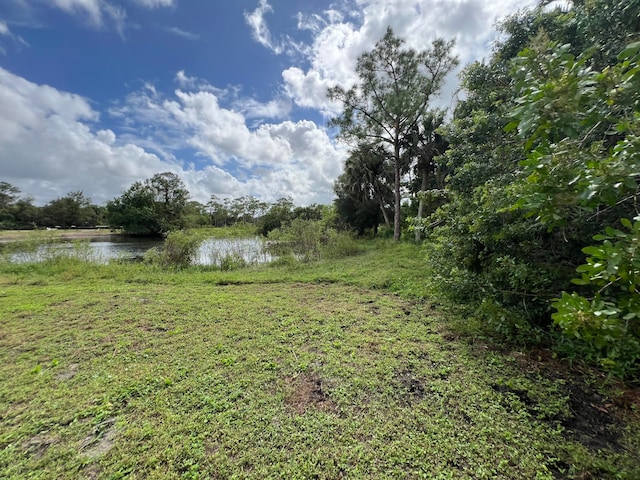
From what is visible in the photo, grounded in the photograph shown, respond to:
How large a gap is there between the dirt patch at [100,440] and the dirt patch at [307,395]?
1101mm

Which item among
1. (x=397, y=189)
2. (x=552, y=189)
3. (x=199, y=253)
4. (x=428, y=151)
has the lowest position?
(x=199, y=253)

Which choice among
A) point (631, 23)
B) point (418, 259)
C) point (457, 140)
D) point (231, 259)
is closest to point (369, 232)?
point (418, 259)

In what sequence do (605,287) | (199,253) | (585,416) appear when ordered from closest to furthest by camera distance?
(605,287) < (585,416) < (199,253)

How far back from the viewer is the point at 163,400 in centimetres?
183

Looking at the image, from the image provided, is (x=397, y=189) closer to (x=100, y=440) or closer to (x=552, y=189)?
(x=552, y=189)

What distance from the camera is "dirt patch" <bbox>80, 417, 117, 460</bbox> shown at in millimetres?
1434

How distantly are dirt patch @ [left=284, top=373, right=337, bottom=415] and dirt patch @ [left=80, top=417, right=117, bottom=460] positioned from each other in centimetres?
110

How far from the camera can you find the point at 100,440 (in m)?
1.52

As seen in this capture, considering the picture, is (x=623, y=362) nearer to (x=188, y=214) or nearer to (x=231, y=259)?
(x=231, y=259)

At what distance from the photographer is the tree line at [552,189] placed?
0.95 metres

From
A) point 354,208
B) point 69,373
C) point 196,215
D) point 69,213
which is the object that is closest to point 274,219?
point 354,208

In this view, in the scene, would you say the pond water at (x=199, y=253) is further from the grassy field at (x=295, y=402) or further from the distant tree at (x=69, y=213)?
the distant tree at (x=69, y=213)

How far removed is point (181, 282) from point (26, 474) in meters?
4.78

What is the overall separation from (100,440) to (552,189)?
9.49 feet
